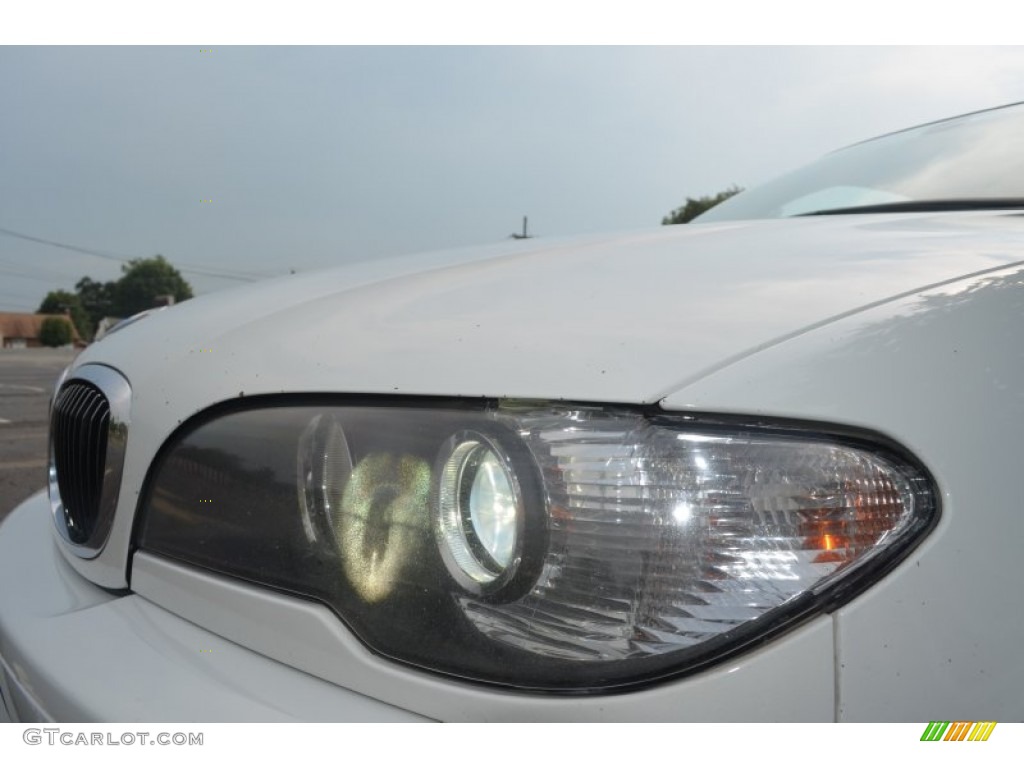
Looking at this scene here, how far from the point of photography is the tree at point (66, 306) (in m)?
66.9

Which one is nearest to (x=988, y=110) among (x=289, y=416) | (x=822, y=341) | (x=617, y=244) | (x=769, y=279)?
(x=617, y=244)

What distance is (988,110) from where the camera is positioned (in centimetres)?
236

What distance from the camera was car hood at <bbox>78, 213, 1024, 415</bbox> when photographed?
91 cm

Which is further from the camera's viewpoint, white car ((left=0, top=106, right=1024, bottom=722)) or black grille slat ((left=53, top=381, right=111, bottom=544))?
black grille slat ((left=53, top=381, right=111, bottom=544))

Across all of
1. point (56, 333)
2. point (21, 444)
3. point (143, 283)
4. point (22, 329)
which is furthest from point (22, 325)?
point (21, 444)

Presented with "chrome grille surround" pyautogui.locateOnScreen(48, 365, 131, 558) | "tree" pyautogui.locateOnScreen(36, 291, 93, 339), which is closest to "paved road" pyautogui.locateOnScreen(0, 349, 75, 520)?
"chrome grille surround" pyautogui.locateOnScreen(48, 365, 131, 558)

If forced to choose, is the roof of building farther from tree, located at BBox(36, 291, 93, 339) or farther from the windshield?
the windshield

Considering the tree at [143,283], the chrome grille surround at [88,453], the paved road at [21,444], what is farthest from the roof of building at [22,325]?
the chrome grille surround at [88,453]

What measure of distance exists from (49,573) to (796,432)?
131 cm

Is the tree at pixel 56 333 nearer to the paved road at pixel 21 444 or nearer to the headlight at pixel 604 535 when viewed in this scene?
the paved road at pixel 21 444
